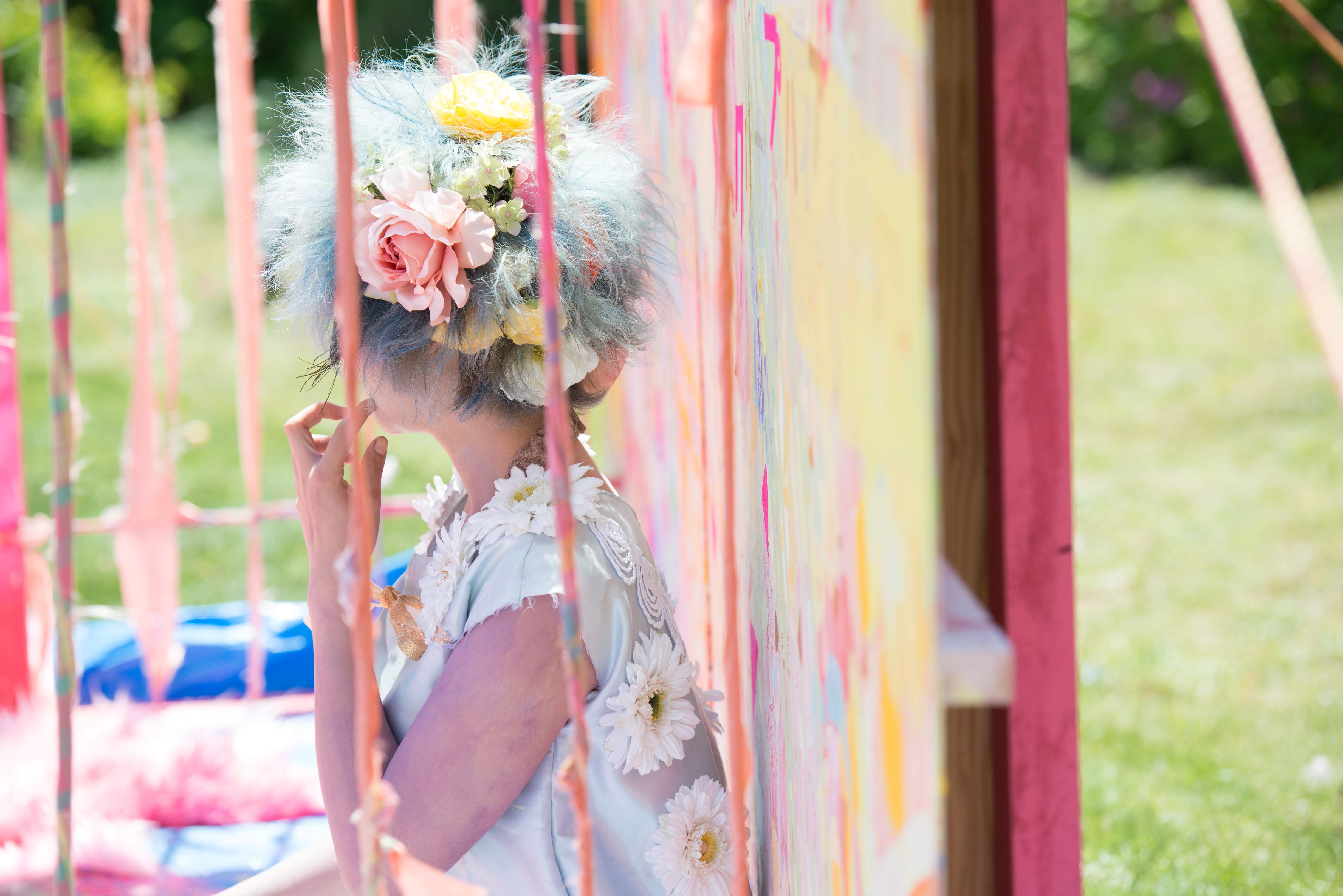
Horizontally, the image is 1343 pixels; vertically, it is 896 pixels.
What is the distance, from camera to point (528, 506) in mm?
1194

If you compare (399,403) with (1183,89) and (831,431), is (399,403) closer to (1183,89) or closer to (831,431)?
(831,431)

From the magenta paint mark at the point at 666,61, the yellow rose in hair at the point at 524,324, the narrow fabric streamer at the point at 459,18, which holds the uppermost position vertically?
the narrow fabric streamer at the point at 459,18

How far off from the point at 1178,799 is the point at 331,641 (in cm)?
214

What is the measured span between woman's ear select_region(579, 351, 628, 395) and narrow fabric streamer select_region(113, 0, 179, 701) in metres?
1.58

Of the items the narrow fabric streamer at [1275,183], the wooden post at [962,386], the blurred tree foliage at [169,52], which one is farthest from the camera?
the blurred tree foliage at [169,52]

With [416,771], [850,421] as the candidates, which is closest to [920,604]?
[850,421]

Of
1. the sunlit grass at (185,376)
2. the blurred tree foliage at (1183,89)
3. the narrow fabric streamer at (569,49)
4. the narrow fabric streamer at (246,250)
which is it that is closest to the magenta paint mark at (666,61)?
the narrow fabric streamer at (569,49)

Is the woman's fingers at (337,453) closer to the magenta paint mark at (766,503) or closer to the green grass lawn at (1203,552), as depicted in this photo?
the magenta paint mark at (766,503)

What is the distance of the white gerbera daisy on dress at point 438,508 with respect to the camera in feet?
4.67

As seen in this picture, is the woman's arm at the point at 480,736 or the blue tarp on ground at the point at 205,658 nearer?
the woman's arm at the point at 480,736

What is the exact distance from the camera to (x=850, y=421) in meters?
0.70

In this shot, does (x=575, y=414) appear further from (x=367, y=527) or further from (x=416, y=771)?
(x=367, y=527)

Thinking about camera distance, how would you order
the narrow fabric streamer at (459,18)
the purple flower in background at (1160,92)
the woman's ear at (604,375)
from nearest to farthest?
the woman's ear at (604,375) < the narrow fabric streamer at (459,18) < the purple flower in background at (1160,92)

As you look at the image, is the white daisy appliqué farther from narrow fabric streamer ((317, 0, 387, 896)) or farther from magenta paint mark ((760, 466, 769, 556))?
narrow fabric streamer ((317, 0, 387, 896))
